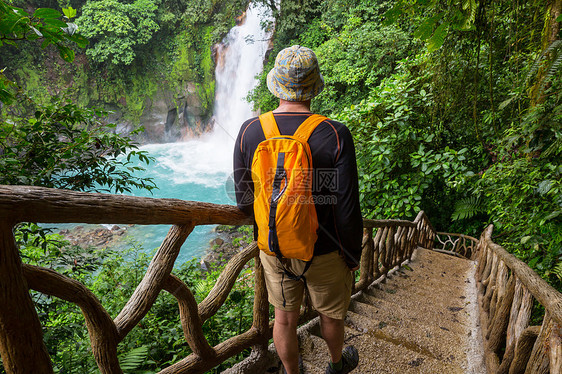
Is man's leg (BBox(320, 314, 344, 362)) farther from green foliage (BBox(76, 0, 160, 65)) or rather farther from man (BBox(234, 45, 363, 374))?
green foliage (BBox(76, 0, 160, 65))

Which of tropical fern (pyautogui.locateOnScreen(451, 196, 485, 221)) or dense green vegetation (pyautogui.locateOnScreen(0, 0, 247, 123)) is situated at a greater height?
dense green vegetation (pyautogui.locateOnScreen(0, 0, 247, 123))

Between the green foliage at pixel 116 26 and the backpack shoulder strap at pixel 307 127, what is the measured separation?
60.1ft

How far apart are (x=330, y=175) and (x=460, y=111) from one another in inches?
197

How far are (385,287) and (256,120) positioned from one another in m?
2.95

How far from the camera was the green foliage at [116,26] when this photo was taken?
15258mm

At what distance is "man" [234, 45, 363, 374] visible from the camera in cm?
129

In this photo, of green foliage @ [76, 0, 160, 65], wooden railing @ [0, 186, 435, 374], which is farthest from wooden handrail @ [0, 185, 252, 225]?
green foliage @ [76, 0, 160, 65]

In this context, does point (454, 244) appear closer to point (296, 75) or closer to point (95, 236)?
point (296, 75)

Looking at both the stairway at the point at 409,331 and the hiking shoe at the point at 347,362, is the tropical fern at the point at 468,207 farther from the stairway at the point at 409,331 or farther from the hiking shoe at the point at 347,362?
the hiking shoe at the point at 347,362

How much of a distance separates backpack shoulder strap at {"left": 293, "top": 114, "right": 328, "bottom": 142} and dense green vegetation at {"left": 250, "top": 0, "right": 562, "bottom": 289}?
40.6 inches

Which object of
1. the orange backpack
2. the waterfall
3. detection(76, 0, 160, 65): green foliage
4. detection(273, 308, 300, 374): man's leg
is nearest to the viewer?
the orange backpack

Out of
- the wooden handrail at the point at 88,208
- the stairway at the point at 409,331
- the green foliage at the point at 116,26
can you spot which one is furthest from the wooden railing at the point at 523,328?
the green foliage at the point at 116,26

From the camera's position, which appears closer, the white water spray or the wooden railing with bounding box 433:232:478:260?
the wooden railing with bounding box 433:232:478:260

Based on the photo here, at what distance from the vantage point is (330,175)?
1.30 metres
